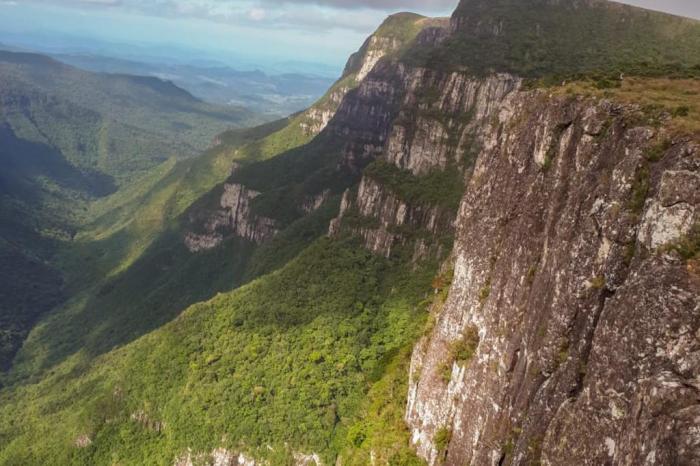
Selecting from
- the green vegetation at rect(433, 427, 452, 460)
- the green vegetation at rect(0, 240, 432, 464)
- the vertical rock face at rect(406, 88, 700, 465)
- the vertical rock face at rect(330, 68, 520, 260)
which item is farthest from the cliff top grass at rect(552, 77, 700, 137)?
the vertical rock face at rect(330, 68, 520, 260)

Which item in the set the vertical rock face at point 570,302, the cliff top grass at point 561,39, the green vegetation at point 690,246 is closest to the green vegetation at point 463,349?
the vertical rock face at point 570,302

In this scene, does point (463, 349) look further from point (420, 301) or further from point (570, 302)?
point (420, 301)

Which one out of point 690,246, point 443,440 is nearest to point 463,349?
point 443,440

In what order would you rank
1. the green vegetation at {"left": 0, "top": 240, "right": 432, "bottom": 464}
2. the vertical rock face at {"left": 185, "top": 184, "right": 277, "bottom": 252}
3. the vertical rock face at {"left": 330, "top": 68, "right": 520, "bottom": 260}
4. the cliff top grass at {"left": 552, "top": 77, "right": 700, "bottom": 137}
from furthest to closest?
1. the vertical rock face at {"left": 185, "top": 184, "right": 277, "bottom": 252}
2. the vertical rock face at {"left": 330, "top": 68, "right": 520, "bottom": 260}
3. the green vegetation at {"left": 0, "top": 240, "right": 432, "bottom": 464}
4. the cliff top grass at {"left": 552, "top": 77, "right": 700, "bottom": 137}

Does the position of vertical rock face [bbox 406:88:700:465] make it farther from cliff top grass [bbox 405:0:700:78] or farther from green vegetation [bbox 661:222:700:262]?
cliff top grass [bbox 405:0:700:78]

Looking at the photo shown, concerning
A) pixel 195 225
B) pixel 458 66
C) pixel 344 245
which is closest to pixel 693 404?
pixel 344 245

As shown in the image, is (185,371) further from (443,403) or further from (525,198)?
(525,198)
